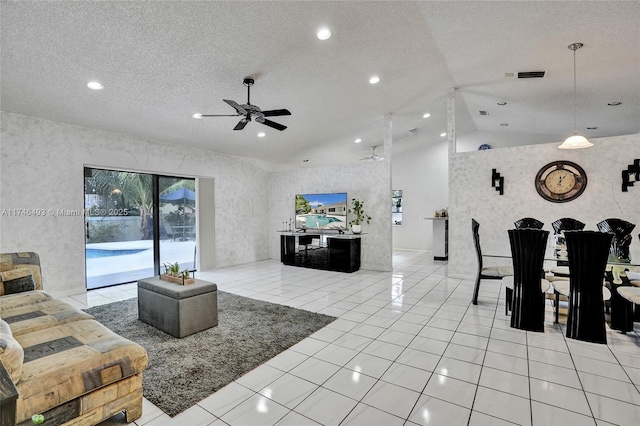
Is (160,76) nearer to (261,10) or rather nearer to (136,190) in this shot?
(261,10)

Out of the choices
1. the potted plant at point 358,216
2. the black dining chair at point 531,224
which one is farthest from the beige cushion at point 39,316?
the black dining chair at point 531,224

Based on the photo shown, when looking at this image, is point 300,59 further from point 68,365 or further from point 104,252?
point 104,252

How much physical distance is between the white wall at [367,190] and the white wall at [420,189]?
2.71m

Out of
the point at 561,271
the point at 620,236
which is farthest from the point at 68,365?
the point at 620,236

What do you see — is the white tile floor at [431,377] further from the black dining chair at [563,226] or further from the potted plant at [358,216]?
the potted plant at [358,216]

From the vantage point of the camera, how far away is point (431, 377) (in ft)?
7.97

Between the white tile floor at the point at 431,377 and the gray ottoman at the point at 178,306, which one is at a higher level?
the gray ottoman at the point at 178,306

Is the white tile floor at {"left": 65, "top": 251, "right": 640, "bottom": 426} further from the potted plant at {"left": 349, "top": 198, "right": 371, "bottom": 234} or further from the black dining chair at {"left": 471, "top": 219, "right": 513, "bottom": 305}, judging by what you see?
the potted plant at {"left": 349, "top": 198, "right": 371, "bottom": 234}

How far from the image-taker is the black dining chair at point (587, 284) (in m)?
2.92

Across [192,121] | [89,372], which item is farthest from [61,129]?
[89,372]

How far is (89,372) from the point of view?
5.86 ft

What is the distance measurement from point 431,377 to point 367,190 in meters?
4.80

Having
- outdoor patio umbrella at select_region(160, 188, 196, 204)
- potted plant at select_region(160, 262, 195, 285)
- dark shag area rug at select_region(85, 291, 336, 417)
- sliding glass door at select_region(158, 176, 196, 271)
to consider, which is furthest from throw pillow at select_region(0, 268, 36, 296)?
outdoor patio umbrella at select_region(160, 188, 196, 204)

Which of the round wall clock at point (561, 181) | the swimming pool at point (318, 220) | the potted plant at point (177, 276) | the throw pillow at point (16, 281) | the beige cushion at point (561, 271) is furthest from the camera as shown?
the swimming pool at point (318, 220)
